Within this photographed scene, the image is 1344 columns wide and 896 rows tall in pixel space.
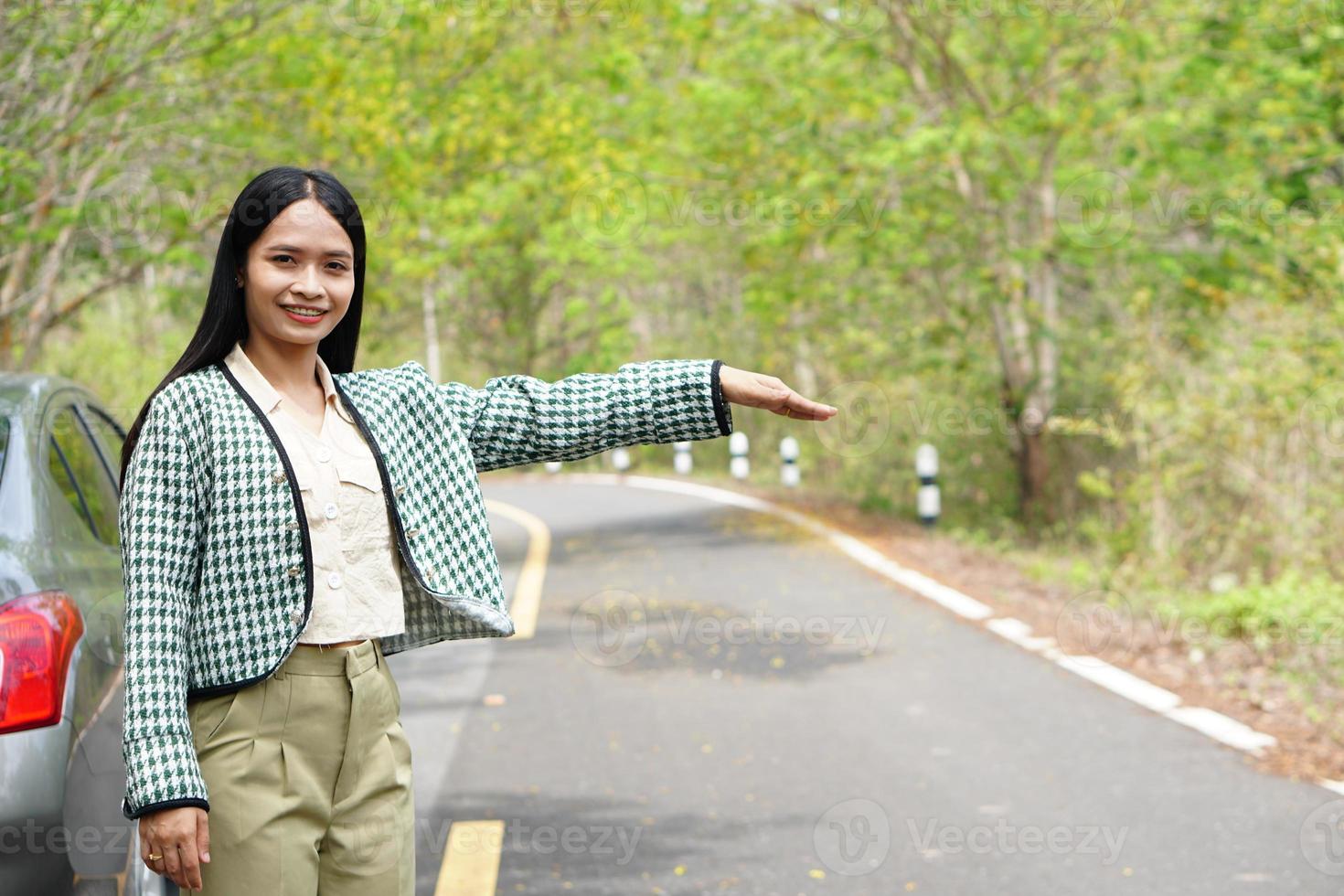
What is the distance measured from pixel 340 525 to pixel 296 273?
0.43 metres

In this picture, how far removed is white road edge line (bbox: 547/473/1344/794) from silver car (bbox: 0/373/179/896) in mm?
4438

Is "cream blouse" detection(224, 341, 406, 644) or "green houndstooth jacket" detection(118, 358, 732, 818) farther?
"cream blouse" detection(224, 341, 406, 644)

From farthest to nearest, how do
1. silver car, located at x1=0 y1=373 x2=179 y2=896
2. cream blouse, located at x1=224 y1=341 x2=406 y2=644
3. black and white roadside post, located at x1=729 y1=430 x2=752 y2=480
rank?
black and white roadside post, located at x1=729 y1=430 x2=752 y2=480, silver car, located at x1=0 y1=373 x2=179 y2=896, cream blouse, located at x1=224 y1=341 x2=406 y2=644

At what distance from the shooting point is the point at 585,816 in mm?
5816

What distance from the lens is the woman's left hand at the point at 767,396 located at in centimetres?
273

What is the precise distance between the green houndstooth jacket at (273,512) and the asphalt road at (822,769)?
2.49 m

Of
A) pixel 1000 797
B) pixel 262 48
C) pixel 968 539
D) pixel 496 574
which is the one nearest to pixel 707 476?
pixel 968 539

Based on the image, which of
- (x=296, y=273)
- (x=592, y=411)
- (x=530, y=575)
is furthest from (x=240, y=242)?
(x=530, y=575)

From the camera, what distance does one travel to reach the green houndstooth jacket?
2.46m

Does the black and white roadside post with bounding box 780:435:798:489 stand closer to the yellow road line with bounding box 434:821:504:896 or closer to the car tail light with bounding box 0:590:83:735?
the yellow road line with bounding box 434:821:504:896

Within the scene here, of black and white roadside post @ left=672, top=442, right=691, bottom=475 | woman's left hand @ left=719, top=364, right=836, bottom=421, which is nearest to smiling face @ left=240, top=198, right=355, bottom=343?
woman's left hand @ left=719, top=364, right=836, bottom=421

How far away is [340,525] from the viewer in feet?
8.59

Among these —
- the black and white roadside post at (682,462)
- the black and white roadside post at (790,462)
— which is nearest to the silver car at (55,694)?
the black and white roadside post at (790,462)

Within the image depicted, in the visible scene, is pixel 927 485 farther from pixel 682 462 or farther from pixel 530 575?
pixel 682 462
